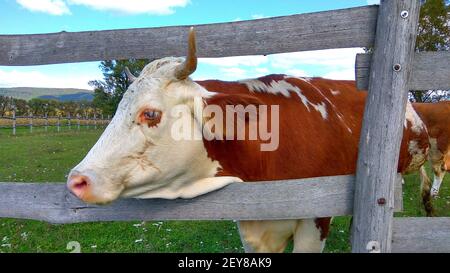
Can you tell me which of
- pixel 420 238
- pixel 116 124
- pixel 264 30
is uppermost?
pixel 264 30

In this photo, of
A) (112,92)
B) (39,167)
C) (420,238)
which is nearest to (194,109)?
(420,238)

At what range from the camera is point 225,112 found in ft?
8.90

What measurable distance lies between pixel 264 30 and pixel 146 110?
0.89 metres

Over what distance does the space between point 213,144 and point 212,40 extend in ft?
2.35

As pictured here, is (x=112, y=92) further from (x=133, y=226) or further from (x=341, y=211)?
(x=341, y=211)

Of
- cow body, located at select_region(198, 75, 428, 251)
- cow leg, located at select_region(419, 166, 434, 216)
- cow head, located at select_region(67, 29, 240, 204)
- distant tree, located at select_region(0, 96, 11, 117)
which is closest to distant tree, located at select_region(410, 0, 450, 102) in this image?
cow leg, located at select_region(419, 166, 434, 216)

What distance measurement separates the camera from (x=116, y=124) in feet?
8.43

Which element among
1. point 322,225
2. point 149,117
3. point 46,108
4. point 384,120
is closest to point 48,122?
point 46,108

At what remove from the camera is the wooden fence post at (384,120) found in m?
2.22

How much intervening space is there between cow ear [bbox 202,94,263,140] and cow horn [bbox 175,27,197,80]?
9.1 inches

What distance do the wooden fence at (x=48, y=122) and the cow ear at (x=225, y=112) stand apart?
27669mm

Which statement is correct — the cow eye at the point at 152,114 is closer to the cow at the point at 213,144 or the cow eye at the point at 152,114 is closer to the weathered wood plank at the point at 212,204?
the cow at the point at 213,144

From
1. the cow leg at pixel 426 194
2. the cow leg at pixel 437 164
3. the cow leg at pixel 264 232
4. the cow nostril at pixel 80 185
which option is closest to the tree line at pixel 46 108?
the cow leg at pixel 437 164

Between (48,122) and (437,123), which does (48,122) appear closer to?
(48,122)
